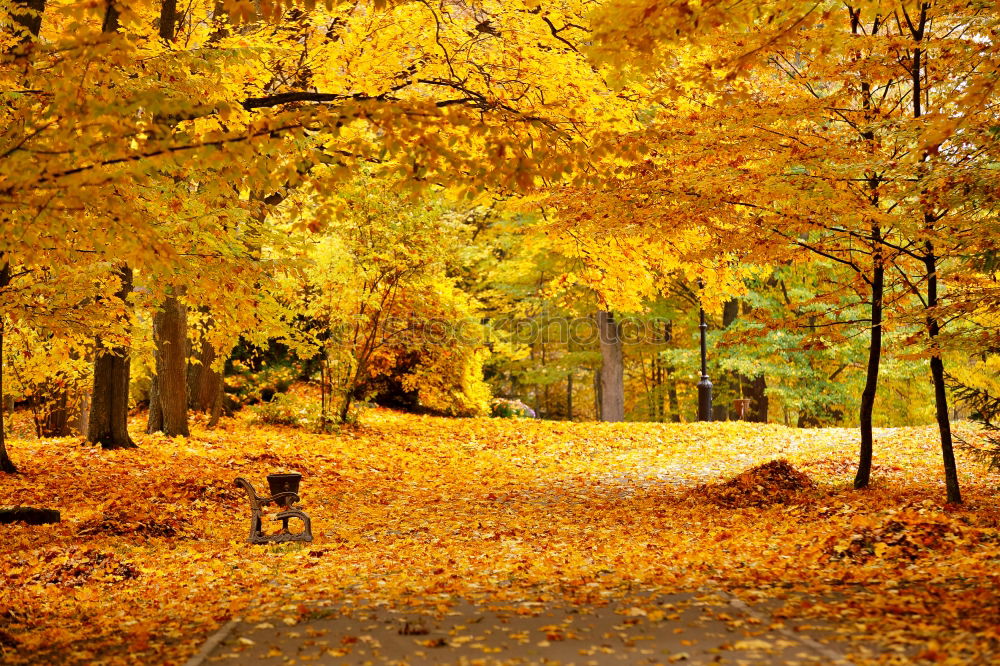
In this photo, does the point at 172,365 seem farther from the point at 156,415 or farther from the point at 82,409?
the point at 82,409

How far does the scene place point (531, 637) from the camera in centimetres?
514

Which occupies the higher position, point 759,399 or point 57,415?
point 759,399

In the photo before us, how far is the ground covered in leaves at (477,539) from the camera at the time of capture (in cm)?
586

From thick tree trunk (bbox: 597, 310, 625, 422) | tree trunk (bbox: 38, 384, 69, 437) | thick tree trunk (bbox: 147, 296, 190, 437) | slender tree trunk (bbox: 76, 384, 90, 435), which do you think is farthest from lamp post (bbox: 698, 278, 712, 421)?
tree trunk (bbox: 38, 384, 69, 437)

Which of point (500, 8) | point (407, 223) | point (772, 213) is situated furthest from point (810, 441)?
point (500, 8)

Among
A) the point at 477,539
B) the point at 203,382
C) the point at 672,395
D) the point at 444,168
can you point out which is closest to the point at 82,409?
the point at 203,382

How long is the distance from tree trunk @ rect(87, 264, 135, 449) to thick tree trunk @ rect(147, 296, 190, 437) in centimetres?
164

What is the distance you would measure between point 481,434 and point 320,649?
1357cm

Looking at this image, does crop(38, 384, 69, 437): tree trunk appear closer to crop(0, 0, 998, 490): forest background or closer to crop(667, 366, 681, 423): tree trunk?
crop(0, 0, 998, 490): forest background

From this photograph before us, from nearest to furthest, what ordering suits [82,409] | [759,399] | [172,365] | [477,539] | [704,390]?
[477,539]
[172,365]
[82,409]
[704,390]
[759,399]

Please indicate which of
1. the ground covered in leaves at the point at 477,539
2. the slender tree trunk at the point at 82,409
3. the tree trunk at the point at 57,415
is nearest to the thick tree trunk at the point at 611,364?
the ground covered in leaves at the point at 477,539

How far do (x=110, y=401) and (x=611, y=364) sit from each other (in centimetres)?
1370

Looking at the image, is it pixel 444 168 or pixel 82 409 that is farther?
pixel 82 409

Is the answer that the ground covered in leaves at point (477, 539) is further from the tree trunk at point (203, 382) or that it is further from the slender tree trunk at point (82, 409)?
the slender tree trunk at point (82, 409)
